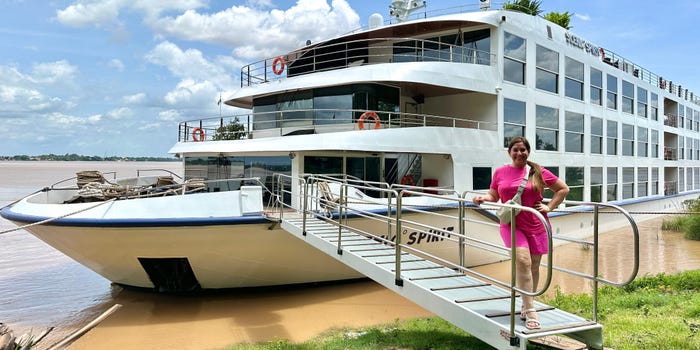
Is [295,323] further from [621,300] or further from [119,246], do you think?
[621,300]

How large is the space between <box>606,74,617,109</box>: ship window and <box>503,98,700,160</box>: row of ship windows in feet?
2.22

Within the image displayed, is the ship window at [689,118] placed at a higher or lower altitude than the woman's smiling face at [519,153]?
higher

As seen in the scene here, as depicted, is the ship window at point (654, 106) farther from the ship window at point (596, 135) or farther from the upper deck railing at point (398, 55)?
the upper deck railing at point (398, 55)

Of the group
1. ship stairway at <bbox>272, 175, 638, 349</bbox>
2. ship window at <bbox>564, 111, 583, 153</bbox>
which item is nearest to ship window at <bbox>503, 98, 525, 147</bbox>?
ship window at <bbox>564, 111, 583, 153</bbox>

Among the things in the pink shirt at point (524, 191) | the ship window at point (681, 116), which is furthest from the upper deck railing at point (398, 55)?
the ship window at point (681, 116)

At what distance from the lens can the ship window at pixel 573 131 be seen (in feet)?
46.7

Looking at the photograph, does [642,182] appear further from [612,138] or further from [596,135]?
[596,135]

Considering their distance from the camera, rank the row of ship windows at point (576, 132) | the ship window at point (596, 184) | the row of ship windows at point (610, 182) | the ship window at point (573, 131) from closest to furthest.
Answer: the row of ship windows at point (576, 132) < the row of ship windows at point (610, 182) < the ship window at point (573, 131) < the ship window at point (596, 184)

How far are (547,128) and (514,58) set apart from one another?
2.57 m

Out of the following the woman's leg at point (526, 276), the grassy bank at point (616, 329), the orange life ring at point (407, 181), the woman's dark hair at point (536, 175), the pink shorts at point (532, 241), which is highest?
the woman's dark hair at point (536, 175)

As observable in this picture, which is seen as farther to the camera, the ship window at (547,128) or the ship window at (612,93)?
the ship window at (612,93)

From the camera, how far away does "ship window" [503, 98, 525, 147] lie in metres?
11.7

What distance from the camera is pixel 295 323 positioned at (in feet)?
25.0

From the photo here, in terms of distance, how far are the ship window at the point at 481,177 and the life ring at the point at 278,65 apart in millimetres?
5536
